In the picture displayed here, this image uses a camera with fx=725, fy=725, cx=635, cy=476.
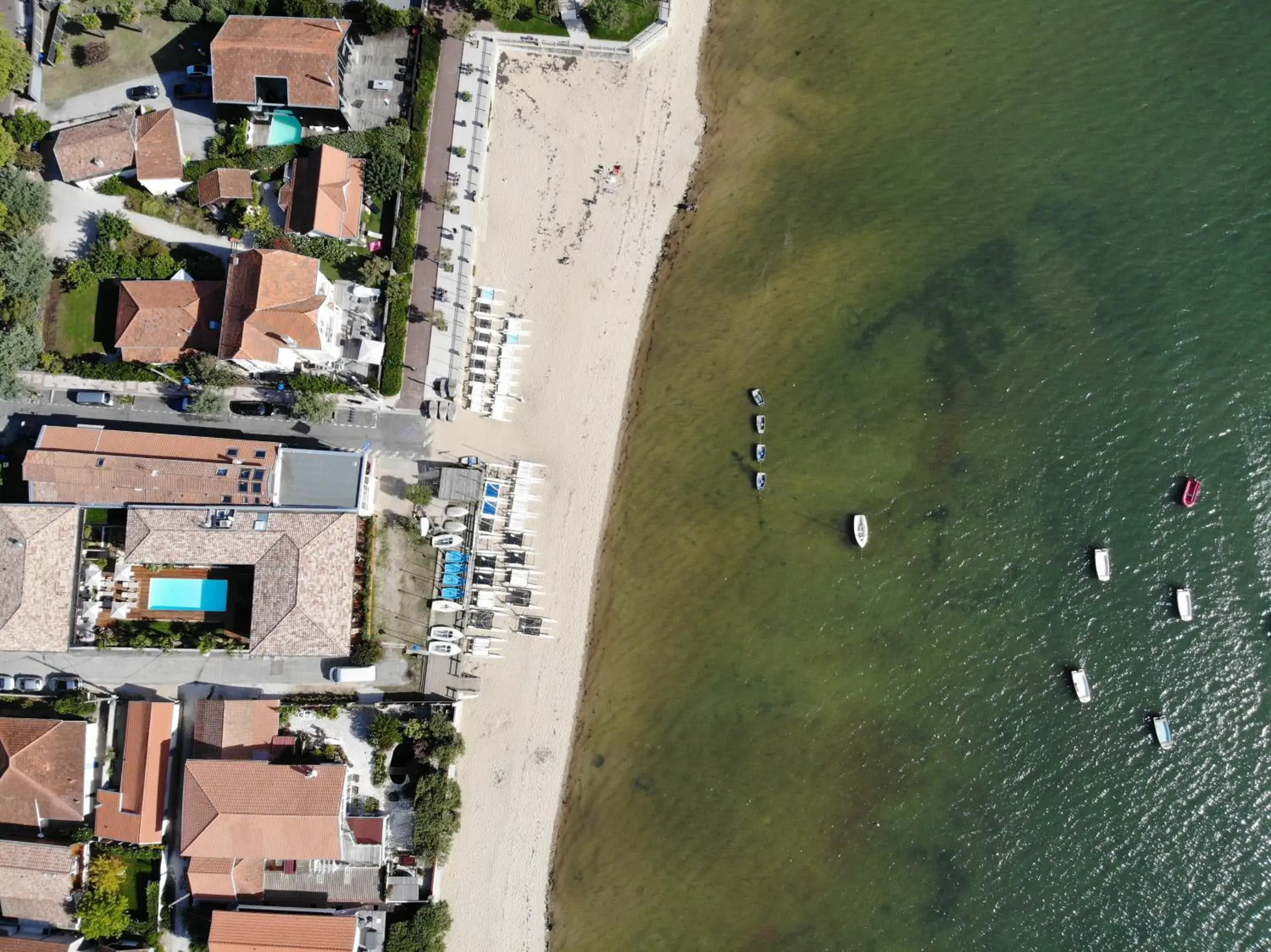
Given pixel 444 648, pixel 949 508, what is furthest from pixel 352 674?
pixel 949 508

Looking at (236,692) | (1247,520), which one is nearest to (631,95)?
(236,692)

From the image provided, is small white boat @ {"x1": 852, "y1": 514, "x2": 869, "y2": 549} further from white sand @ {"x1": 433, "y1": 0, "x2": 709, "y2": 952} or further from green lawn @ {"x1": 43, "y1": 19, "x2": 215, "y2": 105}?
green lawn @ {"x1": 43, "y1": 19, "x2": 215, "y2": 105}

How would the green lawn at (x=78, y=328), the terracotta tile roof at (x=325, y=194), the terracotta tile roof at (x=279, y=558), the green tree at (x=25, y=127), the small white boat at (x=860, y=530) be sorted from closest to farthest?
the terracotta tile roof at (x=279, y=558)
the terracotta tile roof at (x=325, y=194)
the green tree at (x=25, y=127)
the green lawn at (x=78, y=328)
the small white boat at (x=860, y=530)

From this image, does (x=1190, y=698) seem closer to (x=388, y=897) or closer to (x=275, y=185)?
(x=388, y=897)

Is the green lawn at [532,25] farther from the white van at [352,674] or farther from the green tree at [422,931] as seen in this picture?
the green tree at [422,931]

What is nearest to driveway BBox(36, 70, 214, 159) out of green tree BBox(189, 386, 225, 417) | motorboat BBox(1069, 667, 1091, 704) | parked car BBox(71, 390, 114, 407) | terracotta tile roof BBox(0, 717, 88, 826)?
green tree BBox(189, 386, 225, 417)

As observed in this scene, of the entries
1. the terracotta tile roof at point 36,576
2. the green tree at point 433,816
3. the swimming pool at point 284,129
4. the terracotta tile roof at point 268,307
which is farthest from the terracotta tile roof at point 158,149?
the green tree at point 433,816
